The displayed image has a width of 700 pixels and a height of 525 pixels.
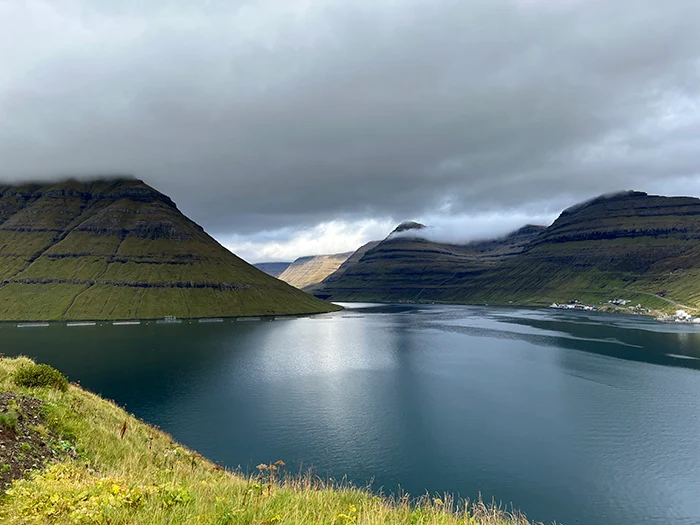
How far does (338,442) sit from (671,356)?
135065 millimetres

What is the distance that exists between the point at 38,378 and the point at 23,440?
11362 millimetres

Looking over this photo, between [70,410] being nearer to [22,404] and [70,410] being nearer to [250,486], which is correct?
[22,404]

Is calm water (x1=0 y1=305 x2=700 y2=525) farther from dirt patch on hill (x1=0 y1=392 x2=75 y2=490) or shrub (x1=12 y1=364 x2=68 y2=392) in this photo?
dirt patch on hill (x1=0 y1=392 x2=75 y2=490)

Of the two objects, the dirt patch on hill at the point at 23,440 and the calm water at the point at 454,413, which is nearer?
the dirt patch on hill at the point at 23,440

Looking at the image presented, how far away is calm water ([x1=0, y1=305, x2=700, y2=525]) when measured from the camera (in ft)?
168

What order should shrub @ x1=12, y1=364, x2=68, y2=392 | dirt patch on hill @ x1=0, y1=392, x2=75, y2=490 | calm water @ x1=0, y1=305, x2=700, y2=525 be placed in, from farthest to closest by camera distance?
calm water @ x1=0, y1=305, x2=700, y2=525, shrub @ x1=12, y1=364, x2=68, y2=392, dirt patch on hill @ x1=0, y1=392, x2=75, y2=490

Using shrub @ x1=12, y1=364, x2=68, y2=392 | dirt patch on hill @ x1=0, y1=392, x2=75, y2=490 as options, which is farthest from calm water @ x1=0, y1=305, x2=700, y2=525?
dirt patch on hill @ x1=0, y1=392, x2=75, y2=490

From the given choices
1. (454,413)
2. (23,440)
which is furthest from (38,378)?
(454,413)

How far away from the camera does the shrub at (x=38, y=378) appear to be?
2495cm

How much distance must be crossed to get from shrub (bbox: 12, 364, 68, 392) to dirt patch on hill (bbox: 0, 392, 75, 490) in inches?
197

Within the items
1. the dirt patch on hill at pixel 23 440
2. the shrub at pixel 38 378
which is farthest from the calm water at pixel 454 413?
the dirt patch on hill at pixel 23 440

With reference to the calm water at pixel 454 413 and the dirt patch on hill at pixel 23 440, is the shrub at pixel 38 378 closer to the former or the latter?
the dirt patch on hill at pixel 23 440

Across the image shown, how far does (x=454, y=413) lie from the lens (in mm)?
80062

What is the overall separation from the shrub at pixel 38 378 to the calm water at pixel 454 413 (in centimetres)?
3237
